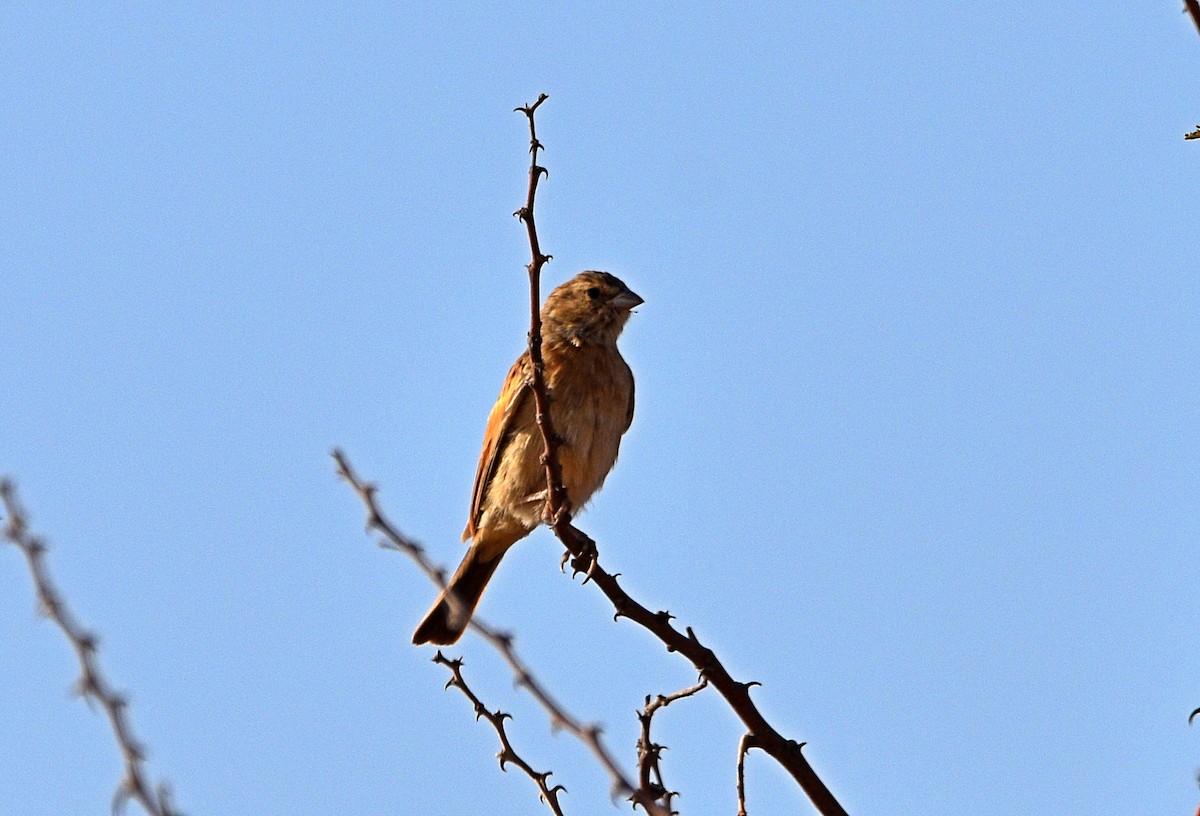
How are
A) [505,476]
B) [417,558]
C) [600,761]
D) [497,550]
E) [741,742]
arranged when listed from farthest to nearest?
[497,550], [505,476], [741,742], [417,558], [600,761]

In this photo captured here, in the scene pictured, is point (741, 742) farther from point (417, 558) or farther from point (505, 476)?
point (505, 476)

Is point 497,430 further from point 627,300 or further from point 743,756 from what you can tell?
point 743,756

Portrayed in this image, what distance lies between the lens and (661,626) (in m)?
3.72

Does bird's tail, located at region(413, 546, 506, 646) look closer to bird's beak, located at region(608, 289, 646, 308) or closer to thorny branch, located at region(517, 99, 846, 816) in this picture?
bird's beak, located at region(608, 289, 646, 308)

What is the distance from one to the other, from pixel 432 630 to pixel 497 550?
1.57 feet

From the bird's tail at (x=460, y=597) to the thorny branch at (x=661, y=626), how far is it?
6.47 ft

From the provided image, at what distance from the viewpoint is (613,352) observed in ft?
23.2

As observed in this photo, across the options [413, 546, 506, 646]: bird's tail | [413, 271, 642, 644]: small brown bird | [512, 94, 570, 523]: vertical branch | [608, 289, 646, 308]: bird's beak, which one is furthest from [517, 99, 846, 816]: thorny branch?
[608, 289, 646, 308]: bird's beak

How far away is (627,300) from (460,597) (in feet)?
5.17

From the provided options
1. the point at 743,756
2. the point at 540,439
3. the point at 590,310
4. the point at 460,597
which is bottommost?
the point at 743,756

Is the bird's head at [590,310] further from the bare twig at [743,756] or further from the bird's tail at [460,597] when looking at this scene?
the bare twig at [743,756]

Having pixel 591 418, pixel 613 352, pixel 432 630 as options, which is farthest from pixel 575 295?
pixel 432 630

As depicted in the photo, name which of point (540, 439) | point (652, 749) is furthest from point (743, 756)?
point (540, 439)

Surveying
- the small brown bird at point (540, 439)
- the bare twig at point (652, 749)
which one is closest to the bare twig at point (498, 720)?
the bare twig at point (652, 749)
